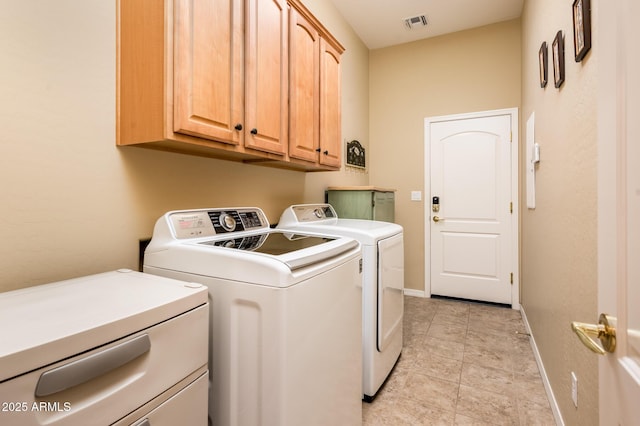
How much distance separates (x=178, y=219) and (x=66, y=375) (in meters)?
0.81

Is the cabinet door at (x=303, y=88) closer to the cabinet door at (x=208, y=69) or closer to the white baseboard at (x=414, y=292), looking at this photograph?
the cabinet door at (x=208, y=69)

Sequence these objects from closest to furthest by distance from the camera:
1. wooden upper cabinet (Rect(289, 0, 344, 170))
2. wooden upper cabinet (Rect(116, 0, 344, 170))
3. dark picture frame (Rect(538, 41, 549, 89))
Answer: wooden upper cabinet (Rect(116, 0, 344, 170)) → wooden upper cabinet (Rect(289, 0, 344, 170)) → dark picture frame (Rect(538, 41, 549, 89))

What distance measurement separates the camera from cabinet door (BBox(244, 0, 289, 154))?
150 centimetres

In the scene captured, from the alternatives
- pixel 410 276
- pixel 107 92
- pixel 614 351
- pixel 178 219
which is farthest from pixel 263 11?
pixel 410 276

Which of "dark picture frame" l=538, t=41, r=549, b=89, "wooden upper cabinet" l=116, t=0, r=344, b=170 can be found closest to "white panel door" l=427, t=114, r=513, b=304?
"dark picture frame" l=538, t=41, r=549, b=89

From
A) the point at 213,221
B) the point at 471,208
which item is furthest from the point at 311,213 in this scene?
the point at 471,208

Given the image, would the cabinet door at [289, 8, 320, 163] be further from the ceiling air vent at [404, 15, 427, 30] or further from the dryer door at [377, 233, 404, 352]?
the ceiling air vent at [404, 15, 427, 30]

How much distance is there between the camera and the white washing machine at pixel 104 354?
1.93ft

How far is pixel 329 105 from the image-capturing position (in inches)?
89.0

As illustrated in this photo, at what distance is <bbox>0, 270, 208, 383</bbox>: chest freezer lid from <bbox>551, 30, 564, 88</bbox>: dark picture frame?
6.33ft

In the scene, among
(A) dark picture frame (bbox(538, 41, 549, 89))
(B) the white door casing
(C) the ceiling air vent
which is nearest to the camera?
(B) the white door casing

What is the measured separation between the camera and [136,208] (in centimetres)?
137

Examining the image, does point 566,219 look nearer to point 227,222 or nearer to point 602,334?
point 602,334

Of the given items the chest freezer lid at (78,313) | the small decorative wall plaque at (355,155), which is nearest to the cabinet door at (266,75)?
the chest freezer lid at (78,313)
